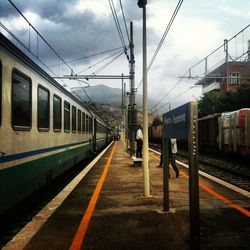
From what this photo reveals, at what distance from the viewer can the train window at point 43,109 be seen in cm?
852

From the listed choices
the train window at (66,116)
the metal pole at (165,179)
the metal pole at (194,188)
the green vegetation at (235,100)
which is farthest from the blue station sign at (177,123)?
the green vegetation at (235,100)

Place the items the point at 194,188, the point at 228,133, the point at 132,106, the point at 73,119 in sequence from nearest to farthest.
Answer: the point at 194,188 < the point at 73,119 < the point at 132,106 < the point at 228,133

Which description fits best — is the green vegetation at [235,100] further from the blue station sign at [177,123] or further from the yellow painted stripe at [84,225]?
the blue station sign at [177,123]

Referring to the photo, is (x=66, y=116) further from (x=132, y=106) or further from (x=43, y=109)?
(x=132, y=106)

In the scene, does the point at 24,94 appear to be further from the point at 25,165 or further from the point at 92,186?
the point at 92,186

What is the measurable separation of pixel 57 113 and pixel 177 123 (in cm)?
498

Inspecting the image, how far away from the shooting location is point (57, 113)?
10.9m

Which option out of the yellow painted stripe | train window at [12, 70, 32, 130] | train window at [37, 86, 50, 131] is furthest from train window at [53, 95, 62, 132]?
train window at [12, 70, 32, 130]

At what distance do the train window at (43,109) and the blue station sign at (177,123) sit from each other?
2.46 metres

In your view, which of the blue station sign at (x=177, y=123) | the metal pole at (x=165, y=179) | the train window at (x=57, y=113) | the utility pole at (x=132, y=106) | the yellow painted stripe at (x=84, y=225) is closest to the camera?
the blue station sign at (x=177, y=123)

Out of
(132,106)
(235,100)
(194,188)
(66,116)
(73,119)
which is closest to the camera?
(194,188)

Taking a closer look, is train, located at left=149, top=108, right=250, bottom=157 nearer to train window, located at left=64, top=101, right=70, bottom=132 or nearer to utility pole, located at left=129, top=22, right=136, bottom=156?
utility pole, located at left=129, top=22, right=136, bottom=156

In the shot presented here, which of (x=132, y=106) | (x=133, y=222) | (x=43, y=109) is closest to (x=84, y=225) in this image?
(x=133, y=222)

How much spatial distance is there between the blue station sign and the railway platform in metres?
1.46
